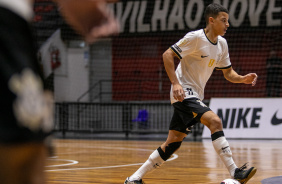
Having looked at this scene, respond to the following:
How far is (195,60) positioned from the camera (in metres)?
4.89

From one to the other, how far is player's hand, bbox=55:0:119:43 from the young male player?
3.23 metres

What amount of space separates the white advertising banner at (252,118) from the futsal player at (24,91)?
11.1m

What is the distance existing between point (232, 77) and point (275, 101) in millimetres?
7364

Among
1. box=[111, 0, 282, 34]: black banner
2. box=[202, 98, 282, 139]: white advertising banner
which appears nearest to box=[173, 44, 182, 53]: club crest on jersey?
box=[202, 98, 282, 139]: white advertising banner

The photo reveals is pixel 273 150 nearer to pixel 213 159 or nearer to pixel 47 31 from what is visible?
pixel 213 159

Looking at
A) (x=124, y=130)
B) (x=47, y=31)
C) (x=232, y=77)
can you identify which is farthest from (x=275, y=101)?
(x=47, y=31)

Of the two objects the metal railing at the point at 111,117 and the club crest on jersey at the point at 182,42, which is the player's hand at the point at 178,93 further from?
the metal railing at the point at 111,117

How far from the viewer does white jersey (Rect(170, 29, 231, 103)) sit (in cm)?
482

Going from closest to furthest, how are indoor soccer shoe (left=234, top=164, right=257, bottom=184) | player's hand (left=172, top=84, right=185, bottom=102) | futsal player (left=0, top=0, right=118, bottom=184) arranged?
futsal player (left=0, top=0, right=118, bottom=184), indoor soccer shoe (left=234, top=164, right=257, bottom=184), player's hand (left=172, top=84, right=185, bottom=102)

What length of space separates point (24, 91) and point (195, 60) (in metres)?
3.69

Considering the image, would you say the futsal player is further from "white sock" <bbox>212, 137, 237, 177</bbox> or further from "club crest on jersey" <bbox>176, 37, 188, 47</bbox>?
"club crest on jersey" <bbox>176, 37, 188, 47</bbox>

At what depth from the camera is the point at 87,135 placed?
15.3 meters

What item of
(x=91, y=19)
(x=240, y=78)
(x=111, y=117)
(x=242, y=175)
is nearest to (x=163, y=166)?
(x=240, y=78)

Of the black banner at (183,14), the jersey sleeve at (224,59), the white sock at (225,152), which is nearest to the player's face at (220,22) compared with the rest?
the jersey sleeve at (224,59)
